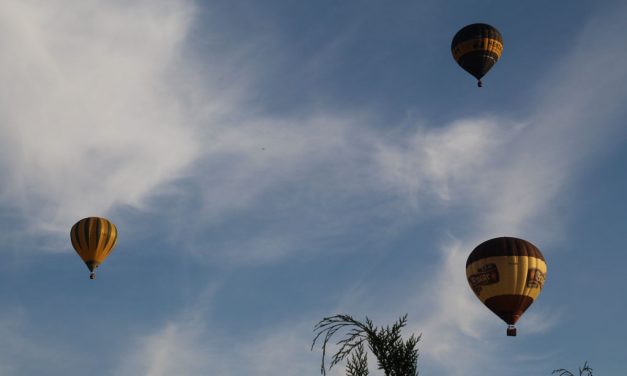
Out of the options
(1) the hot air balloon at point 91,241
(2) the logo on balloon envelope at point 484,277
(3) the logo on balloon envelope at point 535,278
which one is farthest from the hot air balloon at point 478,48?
(1) the hot air balloon at point 91,241

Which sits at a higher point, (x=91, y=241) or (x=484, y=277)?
(x=91, y=241)

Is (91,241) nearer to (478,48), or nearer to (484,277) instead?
(484,277)

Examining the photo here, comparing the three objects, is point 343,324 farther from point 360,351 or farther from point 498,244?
point 498,244

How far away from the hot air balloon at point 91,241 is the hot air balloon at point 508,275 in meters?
31.5

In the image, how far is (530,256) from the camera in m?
51.7

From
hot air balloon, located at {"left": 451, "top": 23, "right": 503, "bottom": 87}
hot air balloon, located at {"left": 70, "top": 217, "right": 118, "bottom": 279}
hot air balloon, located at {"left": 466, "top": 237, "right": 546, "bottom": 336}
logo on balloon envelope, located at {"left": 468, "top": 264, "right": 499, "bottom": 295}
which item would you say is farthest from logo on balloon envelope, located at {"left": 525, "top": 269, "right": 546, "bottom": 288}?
hot air balloon, located at {"left": 70, "top": 217, "right": 118, "bottom": 279}

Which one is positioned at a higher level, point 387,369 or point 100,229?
point 100,229

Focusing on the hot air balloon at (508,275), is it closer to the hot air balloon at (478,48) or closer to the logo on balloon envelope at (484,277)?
the logo on balloon envelope at (484,277)

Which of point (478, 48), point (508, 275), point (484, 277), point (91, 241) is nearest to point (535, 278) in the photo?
point (508, 275)

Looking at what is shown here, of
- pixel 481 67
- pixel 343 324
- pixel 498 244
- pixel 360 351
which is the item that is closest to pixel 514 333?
pixel 498 244

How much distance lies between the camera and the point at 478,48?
220ft

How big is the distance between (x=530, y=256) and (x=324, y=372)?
37384mm

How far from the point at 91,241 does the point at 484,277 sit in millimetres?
33161

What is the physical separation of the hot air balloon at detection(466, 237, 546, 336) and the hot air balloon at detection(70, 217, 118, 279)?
103ft
